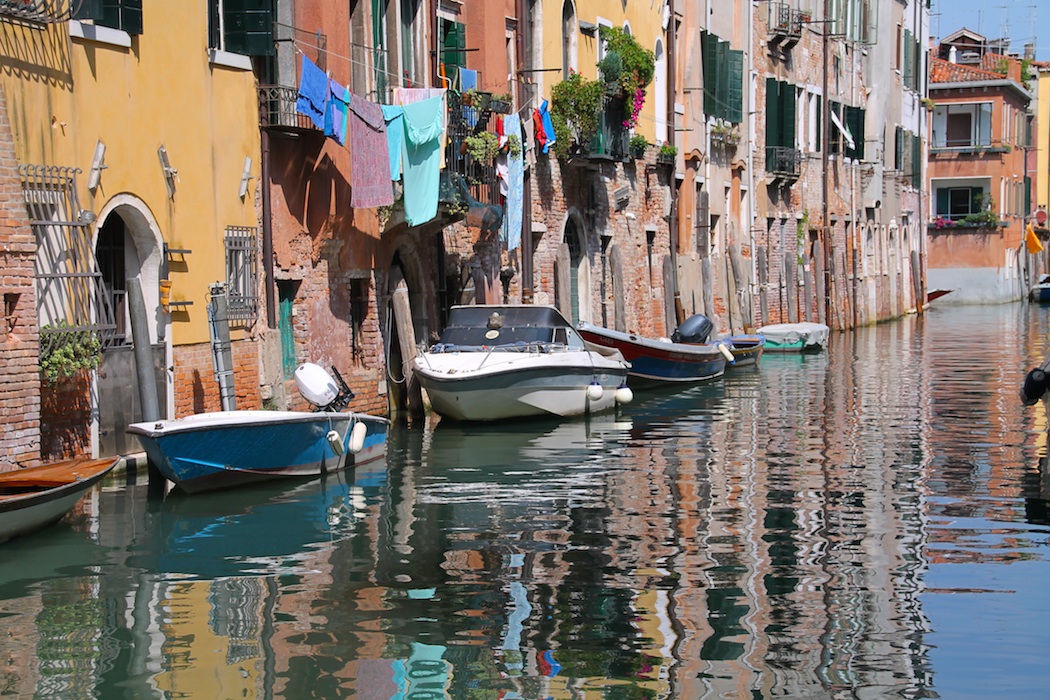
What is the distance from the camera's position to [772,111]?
38.2 meters

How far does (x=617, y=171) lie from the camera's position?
94.5 feet

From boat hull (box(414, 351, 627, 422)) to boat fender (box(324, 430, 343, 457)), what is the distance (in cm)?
359

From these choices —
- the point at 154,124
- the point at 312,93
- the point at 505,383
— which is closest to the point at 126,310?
the point at 154,124

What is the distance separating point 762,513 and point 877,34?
→ 125 feet

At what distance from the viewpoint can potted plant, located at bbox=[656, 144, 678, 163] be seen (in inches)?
1195

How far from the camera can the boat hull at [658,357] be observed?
77.0 feet

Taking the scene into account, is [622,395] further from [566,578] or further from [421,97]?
[566,578]

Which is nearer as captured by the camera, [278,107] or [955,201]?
[278,107]

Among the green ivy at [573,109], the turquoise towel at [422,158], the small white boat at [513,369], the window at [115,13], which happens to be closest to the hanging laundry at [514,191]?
the green ivy at [573,109]

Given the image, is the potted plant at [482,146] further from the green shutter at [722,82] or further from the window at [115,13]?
the green shutter at [722,82]

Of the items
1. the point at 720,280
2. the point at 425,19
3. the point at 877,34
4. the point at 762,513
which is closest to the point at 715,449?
the point at 762,513

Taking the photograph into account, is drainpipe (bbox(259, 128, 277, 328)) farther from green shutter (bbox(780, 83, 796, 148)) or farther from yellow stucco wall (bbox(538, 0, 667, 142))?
green shutter (bbox(780, 83, 796, 148))

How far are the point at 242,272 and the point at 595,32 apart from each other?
12122 millimetres

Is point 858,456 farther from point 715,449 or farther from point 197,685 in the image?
point 197,685
